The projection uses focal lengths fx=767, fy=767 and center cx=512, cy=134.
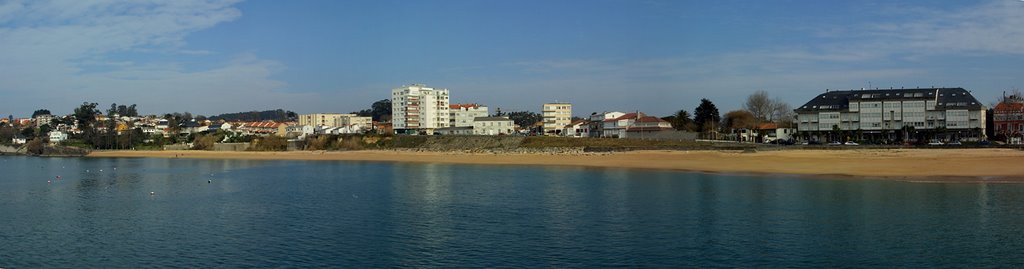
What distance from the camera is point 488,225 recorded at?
2064cm

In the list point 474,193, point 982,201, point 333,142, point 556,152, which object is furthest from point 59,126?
point 982,201

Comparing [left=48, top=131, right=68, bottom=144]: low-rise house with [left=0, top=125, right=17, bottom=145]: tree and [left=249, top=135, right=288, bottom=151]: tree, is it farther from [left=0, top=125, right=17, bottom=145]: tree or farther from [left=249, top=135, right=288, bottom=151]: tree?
[left=249, top=135, right=288, bottom=151]: tree

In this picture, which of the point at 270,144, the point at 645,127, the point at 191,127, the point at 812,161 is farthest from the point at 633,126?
the point at 191,127

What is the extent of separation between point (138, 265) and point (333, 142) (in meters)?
64.3

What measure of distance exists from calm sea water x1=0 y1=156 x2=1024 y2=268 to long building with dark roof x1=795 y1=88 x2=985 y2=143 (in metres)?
34.3

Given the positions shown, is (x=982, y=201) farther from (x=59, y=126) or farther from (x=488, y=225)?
(x=59, y=126)

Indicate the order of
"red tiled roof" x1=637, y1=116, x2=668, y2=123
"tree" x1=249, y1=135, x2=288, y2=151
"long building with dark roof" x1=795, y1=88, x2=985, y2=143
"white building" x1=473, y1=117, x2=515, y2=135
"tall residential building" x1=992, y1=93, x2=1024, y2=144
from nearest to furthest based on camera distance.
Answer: "tall residential building" x1=992, y1=93, x2=1024, y2=144 < "long building with dark roof" x1=795, y1=88, x2=985, y2=143 < "red tiled roof" x1=637, y1=116, x2=668, y2=123 < "tree" x1=249, y1=135, x2=288, y2=151 < "white building" x1=473, y1=117, x2=515, y2=135

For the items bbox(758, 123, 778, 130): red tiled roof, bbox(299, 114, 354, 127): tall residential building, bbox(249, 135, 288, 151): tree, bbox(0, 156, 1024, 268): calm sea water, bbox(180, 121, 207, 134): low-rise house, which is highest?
bbox(299, 114, 354, 127): tall residential building

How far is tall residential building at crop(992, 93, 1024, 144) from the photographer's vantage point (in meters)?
58.1

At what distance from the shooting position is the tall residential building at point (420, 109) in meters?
97.8

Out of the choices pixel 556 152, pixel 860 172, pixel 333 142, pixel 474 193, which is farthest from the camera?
pixel 333 142

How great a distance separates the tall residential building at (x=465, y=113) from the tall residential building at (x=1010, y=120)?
192 ft

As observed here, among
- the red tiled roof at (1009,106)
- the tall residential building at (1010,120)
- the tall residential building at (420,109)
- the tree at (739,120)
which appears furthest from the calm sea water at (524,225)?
the tall residential building at (420,109)

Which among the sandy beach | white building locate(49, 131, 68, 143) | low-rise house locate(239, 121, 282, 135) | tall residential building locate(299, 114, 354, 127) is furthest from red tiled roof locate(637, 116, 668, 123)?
tall residential building locate(299, 114, 354, 127)
